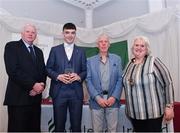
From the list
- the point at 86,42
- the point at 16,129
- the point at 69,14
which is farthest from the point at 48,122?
the point at 69,14

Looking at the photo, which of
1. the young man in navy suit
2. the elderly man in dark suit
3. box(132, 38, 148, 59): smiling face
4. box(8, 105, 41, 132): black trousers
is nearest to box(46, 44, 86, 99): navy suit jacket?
the young man in navy suit

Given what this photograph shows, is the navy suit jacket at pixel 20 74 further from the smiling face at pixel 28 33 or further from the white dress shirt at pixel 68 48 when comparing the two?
the white dress shirt at pixel 68 48

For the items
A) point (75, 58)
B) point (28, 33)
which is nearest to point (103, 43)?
point (75, 58)

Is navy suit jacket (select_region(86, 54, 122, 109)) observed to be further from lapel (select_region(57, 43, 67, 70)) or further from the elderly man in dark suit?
the elderly man in dark suit

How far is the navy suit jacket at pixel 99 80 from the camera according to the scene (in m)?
2.34

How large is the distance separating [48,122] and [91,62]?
966 millimetres

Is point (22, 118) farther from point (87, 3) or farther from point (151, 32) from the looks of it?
point (87, 3)

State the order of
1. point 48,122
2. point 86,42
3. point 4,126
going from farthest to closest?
1. point 86,42
2. point 4,126
3. point 48,122

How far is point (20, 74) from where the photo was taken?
2.27 metres

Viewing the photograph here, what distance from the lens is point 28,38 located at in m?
2.40

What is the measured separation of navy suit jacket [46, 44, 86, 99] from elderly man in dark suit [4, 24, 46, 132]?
0.11m

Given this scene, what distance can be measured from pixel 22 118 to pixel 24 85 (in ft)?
1.01

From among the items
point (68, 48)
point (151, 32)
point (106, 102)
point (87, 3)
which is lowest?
point (106, 102)

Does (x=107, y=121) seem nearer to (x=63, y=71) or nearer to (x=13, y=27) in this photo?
(x=63, y=71)
